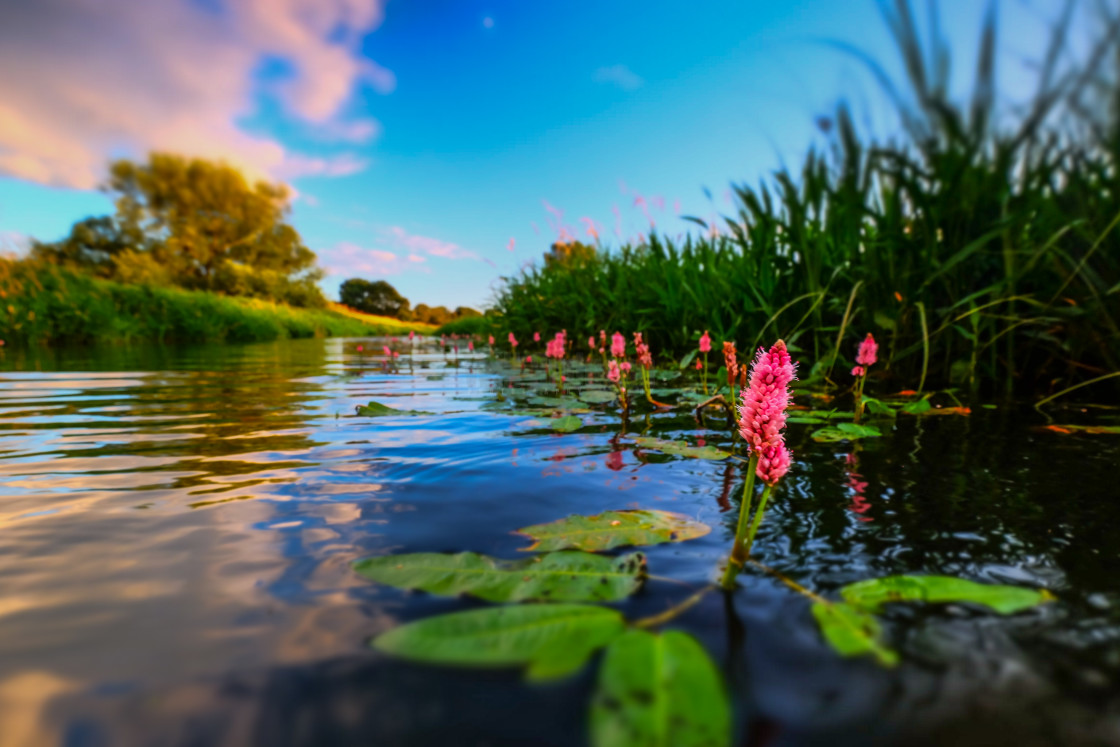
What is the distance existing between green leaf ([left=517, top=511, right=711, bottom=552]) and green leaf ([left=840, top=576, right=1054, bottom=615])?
35 cm

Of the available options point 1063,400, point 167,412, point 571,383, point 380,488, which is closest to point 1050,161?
point 1063,400

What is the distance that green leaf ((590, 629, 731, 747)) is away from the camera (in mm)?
530

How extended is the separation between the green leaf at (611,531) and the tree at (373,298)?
6464cm

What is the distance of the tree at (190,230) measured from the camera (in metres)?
32.0

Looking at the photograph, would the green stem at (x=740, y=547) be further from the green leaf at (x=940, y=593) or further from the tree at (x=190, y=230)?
the tree at (x=190, y=230)

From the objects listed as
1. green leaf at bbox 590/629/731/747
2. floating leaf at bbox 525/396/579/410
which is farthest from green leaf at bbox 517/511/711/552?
floating leaf at bbox 525/396/579/410

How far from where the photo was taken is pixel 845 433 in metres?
2.02

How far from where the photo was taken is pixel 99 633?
0.81 meters

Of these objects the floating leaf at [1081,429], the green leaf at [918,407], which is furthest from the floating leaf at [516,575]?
the floating leaf at [1081,429]

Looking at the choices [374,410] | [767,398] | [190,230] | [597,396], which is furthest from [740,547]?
[190,230]

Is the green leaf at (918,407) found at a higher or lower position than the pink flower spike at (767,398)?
lower

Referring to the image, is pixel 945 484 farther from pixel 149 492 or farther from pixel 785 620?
pixel 149 492

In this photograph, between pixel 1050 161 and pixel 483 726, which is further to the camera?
pixel 1050 161

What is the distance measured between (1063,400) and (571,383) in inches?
120
